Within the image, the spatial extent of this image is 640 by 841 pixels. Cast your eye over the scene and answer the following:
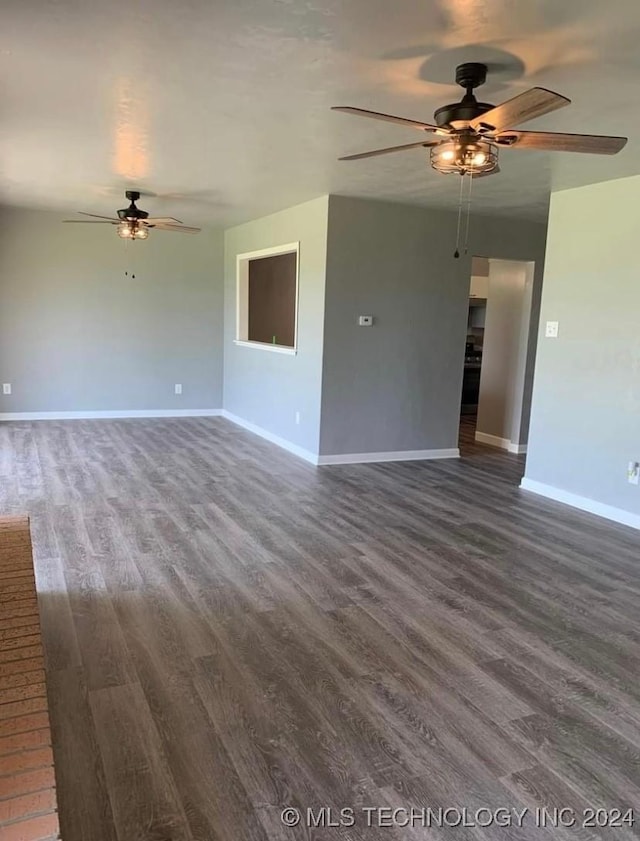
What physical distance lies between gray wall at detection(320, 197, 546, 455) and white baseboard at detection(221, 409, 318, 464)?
230mm

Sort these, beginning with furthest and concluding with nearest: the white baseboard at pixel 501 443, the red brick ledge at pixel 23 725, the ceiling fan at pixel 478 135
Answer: the white baseboard at pixel 501 443
the ceiling fan at pixel 478 135
the red brick ledge at pixel 23 725

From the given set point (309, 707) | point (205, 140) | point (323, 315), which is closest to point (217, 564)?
point (309, 707)

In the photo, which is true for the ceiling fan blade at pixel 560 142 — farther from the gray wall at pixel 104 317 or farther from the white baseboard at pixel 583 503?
the gray wall at pixel 104 317

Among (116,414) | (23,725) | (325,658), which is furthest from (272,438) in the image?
(23,725)

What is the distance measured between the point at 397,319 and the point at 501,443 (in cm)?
218

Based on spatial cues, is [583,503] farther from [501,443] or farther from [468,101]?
[468,101]

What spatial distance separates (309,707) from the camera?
214 centimetres

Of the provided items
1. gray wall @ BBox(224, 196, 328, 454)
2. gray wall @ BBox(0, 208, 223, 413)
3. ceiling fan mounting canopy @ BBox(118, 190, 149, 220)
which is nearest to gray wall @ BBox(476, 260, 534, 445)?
gray wall @ BBox(224, 196, 328, 454)

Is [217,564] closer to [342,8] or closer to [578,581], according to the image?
[578,581]

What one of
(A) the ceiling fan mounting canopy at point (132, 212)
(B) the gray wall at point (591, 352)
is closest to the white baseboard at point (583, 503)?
(B) the gray wall at point (591, 352)

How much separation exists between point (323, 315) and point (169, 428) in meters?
2.78

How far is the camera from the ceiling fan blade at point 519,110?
203 cm

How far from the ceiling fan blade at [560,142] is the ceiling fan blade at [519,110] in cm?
10

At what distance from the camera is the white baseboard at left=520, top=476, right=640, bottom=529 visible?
14.2 feet
